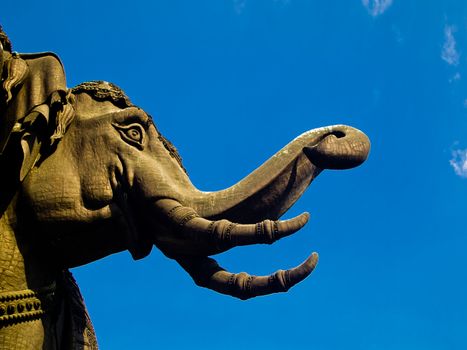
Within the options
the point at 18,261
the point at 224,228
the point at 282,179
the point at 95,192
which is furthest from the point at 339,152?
the point at 18,261

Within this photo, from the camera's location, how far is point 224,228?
3412 millimetres

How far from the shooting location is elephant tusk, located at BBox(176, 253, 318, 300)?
338 centimetres

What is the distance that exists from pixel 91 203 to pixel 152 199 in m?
0.32

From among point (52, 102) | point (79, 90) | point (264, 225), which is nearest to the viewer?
point (264, 225)

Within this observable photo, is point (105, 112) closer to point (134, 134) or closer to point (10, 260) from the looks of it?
point (134, 134)

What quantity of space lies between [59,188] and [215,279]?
0.96 meters

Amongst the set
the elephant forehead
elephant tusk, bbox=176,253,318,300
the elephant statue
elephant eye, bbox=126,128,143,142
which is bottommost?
elephant tusk, bbox=176,253,318,300

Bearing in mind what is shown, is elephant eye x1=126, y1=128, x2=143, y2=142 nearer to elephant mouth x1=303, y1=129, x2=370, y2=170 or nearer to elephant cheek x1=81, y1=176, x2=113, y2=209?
elephant cheek x1=81, y1=176, x2=113, y2=209

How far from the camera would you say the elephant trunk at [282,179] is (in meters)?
3.64

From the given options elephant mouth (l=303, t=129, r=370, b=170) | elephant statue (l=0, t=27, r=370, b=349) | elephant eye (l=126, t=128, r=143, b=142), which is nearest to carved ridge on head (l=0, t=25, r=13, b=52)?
elephant statue (l=0, t=27, r=370, b=349)

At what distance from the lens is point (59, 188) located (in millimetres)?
3627

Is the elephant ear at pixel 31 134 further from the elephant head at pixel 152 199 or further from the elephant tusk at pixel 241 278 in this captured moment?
the elephant tusk at pixel 241 278

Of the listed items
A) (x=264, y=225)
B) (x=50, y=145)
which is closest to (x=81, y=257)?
(x=50, y=145)

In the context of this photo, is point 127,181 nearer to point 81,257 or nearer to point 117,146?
point 117,146
